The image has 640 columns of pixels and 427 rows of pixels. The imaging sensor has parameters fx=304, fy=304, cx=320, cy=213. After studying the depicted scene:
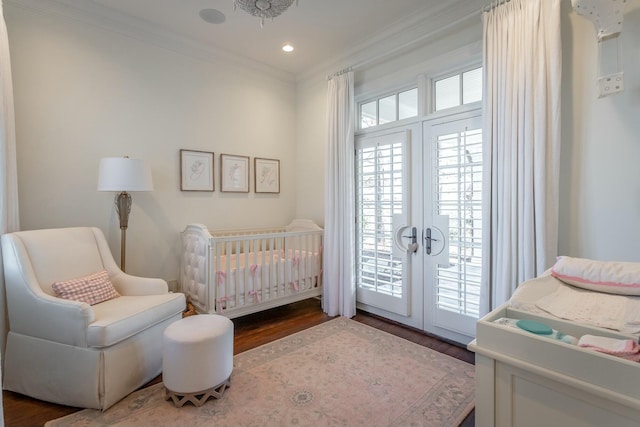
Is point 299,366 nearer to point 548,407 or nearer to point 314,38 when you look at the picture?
point 548,407

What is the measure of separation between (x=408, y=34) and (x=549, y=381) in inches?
116

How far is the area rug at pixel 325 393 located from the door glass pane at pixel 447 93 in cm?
216

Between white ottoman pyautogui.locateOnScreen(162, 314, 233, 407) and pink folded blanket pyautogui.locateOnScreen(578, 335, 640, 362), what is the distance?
5.82 ft

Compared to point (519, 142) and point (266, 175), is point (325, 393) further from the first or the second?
point (266, 175)

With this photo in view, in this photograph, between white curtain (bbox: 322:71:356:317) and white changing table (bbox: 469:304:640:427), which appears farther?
white curtain (bbox: 322:71:356:317)

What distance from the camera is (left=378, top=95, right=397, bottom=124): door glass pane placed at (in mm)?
3191

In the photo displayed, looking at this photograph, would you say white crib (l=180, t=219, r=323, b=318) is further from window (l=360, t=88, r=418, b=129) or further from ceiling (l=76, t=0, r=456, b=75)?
ceiling (l=76, t=0, r=456, b=75)

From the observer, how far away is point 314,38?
3.17 m

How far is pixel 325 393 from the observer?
1956 mm

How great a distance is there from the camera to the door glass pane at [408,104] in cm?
300

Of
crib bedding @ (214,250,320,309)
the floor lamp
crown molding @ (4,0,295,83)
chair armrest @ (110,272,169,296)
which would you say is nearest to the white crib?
crib bedding @ (214,250,320,309)

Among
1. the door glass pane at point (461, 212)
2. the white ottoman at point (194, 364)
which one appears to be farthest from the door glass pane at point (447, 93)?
the white ottoman at point (194, 364)

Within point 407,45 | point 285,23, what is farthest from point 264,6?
point 407,45

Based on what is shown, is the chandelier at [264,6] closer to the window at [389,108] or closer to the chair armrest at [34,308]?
the window at [389,108]
